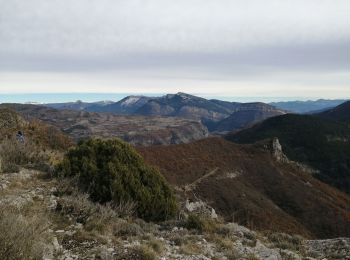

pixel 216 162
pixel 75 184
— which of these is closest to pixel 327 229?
pixel 216 162

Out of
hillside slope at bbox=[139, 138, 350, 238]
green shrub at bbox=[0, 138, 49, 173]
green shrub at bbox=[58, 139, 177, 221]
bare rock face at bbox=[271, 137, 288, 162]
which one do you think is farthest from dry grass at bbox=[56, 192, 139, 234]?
bare rock face at bbox=[271, 137, 288, 162]

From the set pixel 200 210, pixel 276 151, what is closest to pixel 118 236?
pixel 200 210

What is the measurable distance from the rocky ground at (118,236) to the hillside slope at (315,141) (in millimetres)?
93604

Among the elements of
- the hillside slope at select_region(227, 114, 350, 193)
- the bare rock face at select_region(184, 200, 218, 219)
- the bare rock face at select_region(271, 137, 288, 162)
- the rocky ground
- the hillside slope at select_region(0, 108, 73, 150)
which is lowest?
the hillside slope at select_region(227, 114, 350, 193)

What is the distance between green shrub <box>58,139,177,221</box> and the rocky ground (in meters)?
1.12

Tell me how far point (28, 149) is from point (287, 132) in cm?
12765

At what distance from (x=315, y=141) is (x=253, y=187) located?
3036 inches

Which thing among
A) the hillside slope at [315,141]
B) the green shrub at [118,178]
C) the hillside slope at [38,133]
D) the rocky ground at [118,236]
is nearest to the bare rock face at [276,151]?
the hillside slope at [315,141]

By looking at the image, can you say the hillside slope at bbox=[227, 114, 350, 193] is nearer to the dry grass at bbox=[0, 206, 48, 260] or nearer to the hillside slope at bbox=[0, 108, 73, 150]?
the hillside slope at bbox=[0, 108, 73, 150]

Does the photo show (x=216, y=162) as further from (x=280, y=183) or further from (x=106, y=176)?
(x=106, y=176)

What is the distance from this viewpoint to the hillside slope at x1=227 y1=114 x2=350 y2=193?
108 metres

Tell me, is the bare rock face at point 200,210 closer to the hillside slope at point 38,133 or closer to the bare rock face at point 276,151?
the hillside slope at point 38,133

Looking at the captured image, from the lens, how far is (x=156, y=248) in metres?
9.87

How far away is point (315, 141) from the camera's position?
420 ft
